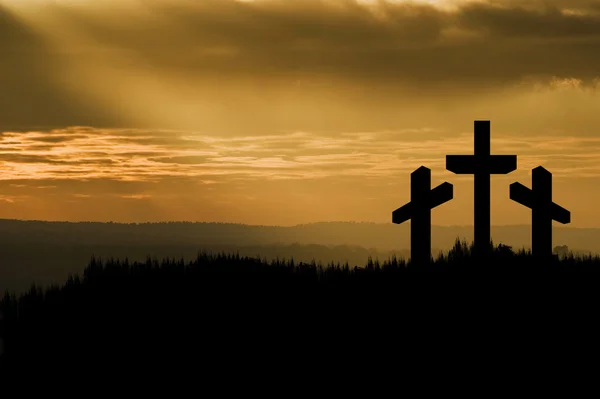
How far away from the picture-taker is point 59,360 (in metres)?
13.3

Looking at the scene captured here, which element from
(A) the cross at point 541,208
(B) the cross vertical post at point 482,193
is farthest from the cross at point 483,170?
(A) the cross at point 541,208

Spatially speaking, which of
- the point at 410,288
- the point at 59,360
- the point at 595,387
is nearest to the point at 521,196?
the point at 410,288

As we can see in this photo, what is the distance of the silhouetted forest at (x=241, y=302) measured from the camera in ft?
42.0

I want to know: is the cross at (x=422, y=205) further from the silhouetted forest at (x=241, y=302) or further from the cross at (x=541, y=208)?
the cross at (x=541, y=208)

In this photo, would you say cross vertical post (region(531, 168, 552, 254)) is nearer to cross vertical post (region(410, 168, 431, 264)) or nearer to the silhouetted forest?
the silhouetted forest

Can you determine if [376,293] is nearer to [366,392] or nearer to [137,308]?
[366,392]

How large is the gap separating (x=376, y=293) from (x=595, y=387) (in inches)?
151

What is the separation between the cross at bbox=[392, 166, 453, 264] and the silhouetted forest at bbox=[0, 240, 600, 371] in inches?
21.4

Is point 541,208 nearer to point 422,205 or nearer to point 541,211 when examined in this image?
point 541,211

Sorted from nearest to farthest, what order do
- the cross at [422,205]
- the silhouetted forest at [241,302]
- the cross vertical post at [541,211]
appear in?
the silhouetted forest at [241,302] < the cross at [422,205] < the cross vertical post at [541,211]

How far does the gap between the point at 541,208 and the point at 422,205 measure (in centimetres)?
247

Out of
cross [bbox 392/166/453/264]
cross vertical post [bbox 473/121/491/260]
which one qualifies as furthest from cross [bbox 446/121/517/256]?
cross [bbox 392/166/453/264]

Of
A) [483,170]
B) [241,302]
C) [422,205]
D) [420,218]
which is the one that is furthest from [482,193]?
[241,302]

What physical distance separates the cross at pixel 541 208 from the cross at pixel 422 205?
169 centimetres
